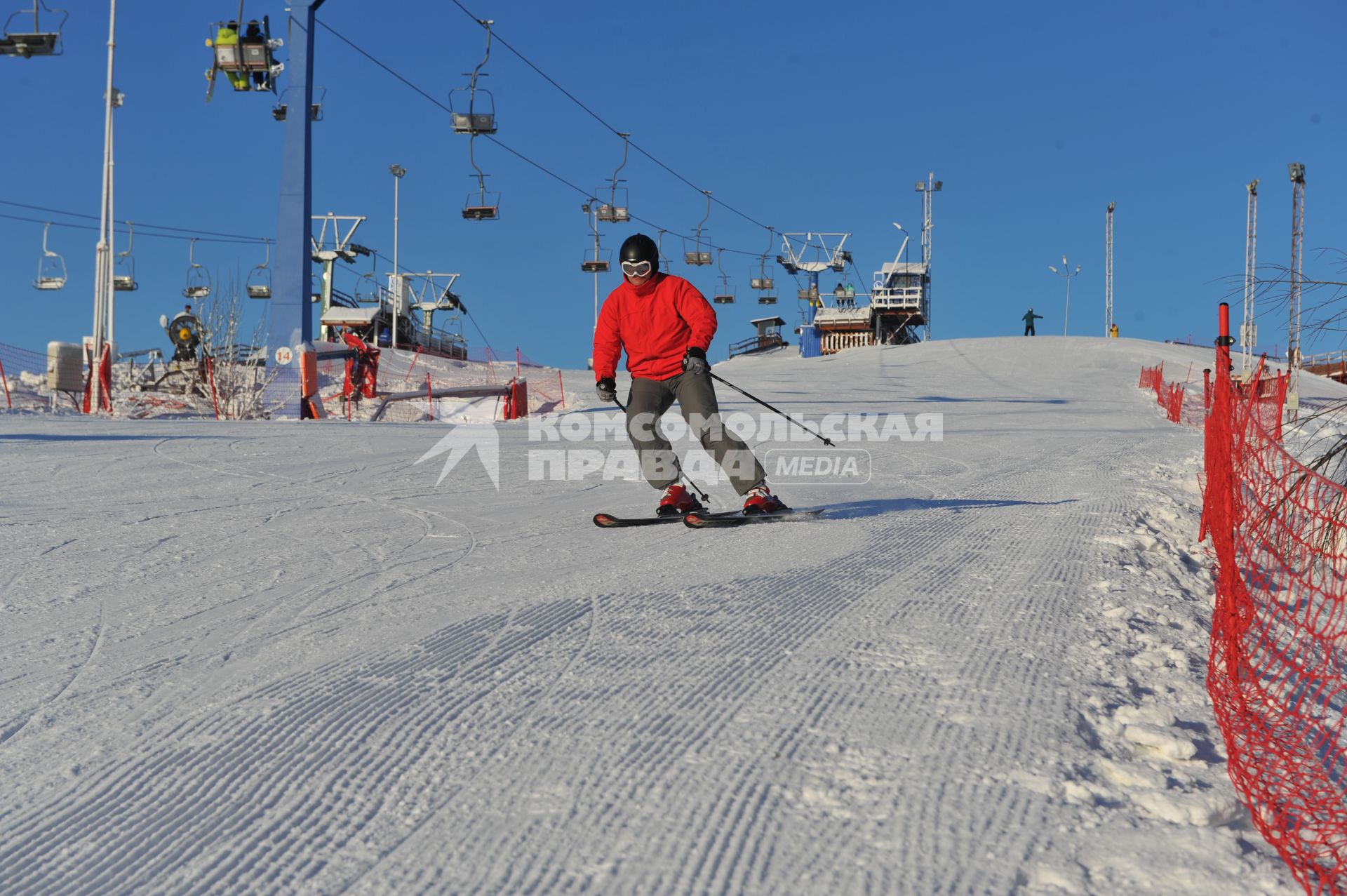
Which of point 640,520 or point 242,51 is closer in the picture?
point 640,520

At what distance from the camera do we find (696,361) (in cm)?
539

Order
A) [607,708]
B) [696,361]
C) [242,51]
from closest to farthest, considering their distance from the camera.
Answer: [607,708] < [696,361] < [242,51]

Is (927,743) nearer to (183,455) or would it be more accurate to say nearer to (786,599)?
(786,599)

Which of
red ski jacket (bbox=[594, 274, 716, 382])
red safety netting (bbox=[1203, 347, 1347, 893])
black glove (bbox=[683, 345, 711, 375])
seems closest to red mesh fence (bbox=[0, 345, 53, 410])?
red ski jacket (bbox=[594, 274, 716, 382])

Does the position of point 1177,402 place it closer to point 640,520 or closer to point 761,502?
point 761,502

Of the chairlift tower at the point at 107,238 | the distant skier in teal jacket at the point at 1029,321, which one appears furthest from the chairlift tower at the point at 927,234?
the chairlift tower at the point at 107,238

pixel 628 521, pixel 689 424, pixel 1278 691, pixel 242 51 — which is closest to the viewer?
pixel 1278 691

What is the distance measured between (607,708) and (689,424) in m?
3.29

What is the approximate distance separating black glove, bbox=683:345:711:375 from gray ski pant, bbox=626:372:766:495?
0.12 m

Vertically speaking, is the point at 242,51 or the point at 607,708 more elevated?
the point at 242,51

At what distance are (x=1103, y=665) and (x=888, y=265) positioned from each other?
202 ft

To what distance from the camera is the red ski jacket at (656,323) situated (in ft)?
18.3

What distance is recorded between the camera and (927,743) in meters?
2.27

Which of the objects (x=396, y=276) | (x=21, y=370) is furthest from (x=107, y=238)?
(x=396, y=276)
